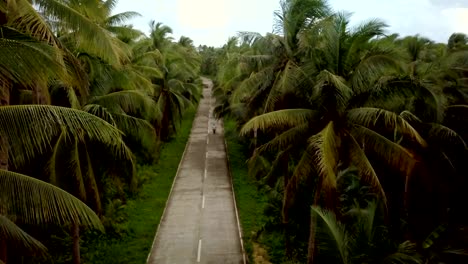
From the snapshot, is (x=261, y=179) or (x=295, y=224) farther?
(x=261, y=179)

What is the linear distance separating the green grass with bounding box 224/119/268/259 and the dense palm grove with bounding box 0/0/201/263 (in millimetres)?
5169

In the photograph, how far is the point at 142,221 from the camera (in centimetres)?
2020

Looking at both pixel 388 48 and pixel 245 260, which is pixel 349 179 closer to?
pixel 245 260

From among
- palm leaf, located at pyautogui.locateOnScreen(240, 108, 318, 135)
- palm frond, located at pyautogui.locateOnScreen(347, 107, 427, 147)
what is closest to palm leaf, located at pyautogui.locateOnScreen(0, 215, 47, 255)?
palm leaf, located at pyautogui.locateOnScreen(240, 108, 318, 135)

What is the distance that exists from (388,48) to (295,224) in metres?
8.03

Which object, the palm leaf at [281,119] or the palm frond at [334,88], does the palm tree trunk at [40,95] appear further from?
the palm frond at [334,88]

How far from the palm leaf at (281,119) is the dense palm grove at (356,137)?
3cm

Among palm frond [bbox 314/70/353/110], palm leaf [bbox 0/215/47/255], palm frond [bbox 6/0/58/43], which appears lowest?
palm leaf [bbox 0/215/47/255]

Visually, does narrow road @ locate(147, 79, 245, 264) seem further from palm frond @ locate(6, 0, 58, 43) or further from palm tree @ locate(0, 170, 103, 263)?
palm frond @ locate(6, 0, 58, 43)

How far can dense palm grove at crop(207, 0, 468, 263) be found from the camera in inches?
429

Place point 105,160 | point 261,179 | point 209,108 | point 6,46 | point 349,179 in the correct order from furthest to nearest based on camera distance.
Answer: point 209,108 < point 261,179 < point 349,179 < point 105,160 < point 6,46

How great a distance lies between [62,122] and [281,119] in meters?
6.05

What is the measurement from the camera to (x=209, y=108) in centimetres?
5947

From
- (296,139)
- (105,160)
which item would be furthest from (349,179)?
(105,160)
